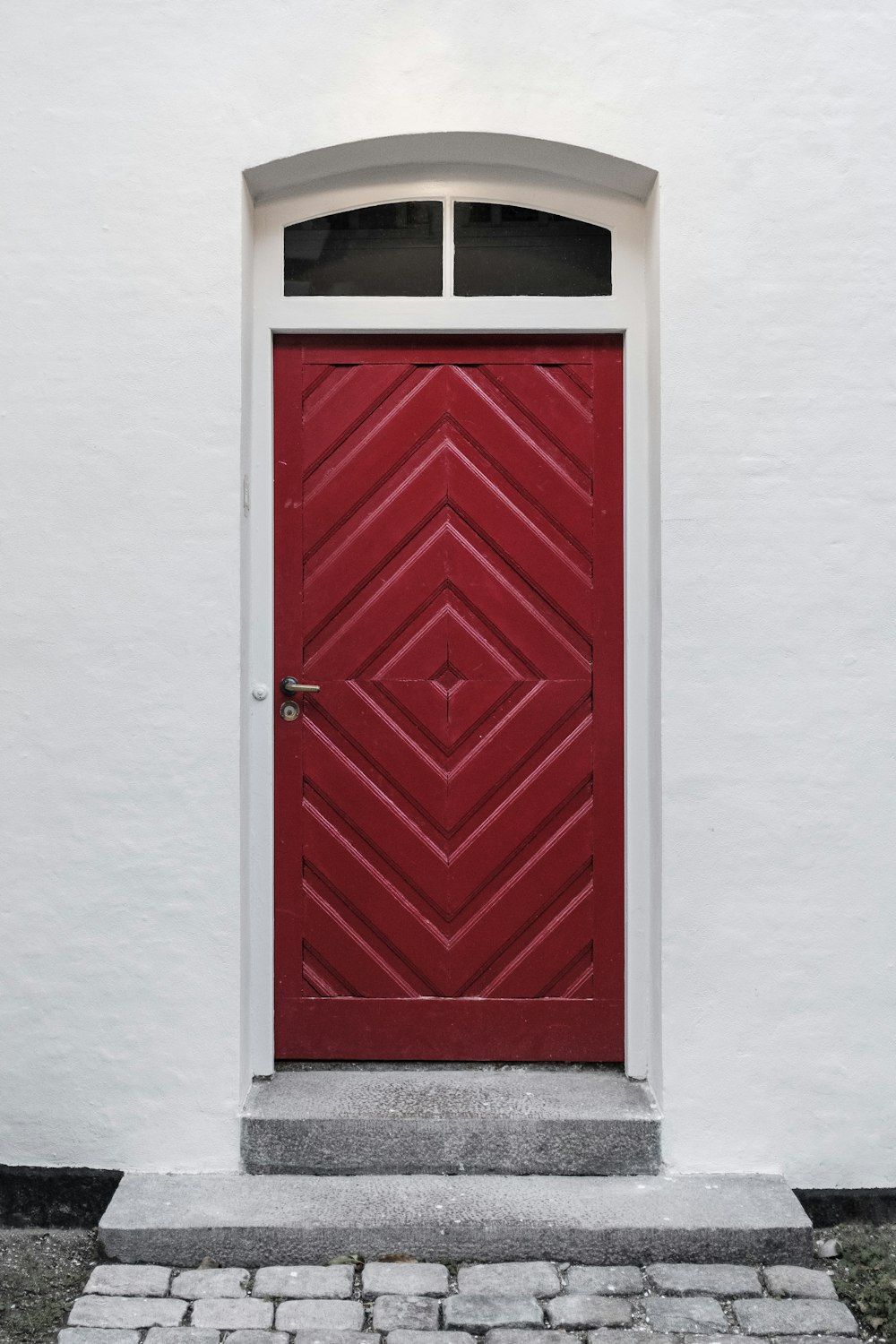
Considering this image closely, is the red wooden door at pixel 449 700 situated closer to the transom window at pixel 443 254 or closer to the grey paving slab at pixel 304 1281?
the transom window at pixel 443 254

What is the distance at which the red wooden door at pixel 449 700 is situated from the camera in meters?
3.85

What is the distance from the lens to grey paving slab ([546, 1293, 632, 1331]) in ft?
9.86

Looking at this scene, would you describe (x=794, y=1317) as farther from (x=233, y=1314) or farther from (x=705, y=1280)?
(x=233, y=1314)

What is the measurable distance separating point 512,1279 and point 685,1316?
1.53 ft

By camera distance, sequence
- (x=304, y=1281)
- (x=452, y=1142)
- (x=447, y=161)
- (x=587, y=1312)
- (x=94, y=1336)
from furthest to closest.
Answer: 1. (x=447, y=161)
2. (x=452, y=1142)
3. (x=304, y=1281)
4. (x=587, y=1312)
5. (x=94, y=1336)

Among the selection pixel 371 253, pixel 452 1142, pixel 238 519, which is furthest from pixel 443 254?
pixel 452 1142

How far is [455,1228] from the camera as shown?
10.8ft

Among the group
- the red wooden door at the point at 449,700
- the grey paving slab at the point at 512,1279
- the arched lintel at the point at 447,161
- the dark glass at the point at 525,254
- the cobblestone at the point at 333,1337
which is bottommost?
the cobblestone at the point at 333,1337

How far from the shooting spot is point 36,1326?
3062 mm

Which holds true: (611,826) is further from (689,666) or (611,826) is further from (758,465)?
(758,465)

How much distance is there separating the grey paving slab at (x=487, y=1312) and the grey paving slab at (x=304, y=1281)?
0.29 m

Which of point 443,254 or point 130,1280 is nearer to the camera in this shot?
point 130,1280

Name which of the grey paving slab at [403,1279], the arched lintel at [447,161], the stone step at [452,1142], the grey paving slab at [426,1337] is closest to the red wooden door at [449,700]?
the stone step at [452,1142]

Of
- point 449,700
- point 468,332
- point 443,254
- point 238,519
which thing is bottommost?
point 449,700
